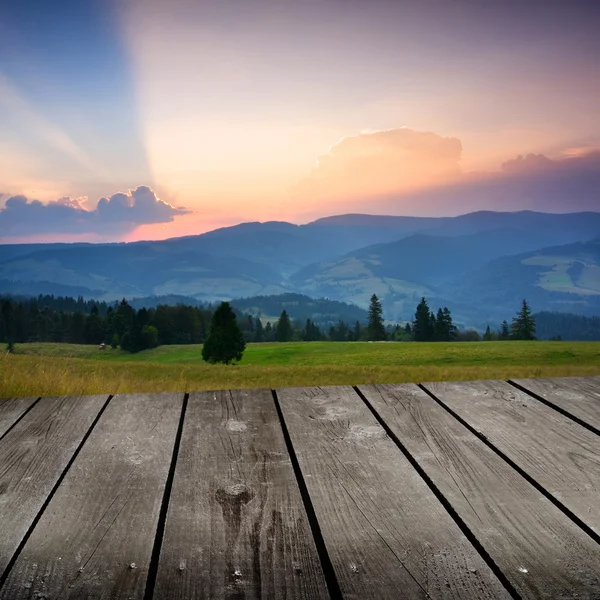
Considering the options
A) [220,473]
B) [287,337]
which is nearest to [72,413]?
[220,473]

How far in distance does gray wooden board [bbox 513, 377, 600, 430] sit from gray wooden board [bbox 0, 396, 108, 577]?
218 centimetres

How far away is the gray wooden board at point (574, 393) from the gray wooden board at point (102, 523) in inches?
72.9

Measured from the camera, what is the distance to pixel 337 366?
22172 mm

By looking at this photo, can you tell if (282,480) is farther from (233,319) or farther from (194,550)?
(233,319)

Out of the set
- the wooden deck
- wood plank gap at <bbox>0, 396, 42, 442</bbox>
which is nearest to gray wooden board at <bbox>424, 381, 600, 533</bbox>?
the wooden deck

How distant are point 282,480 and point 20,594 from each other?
0.79 m

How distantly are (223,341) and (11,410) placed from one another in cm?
3984

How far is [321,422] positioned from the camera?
91.0 inches

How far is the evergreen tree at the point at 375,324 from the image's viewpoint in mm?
76250

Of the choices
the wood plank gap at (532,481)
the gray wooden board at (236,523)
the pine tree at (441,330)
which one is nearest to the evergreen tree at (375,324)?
the pine tree at (441,330)

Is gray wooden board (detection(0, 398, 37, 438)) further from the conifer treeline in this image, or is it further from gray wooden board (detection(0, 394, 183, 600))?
the conifer treeline

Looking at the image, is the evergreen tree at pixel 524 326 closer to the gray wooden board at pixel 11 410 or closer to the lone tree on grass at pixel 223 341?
the lone tree on grass at pixel 223 341

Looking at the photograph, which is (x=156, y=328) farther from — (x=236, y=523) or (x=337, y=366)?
(x=236, y=523)

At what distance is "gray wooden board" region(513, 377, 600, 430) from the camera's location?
251 centimetres
